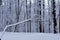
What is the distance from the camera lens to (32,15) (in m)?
2.97

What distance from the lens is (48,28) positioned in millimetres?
2820

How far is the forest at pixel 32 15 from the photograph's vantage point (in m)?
2.77

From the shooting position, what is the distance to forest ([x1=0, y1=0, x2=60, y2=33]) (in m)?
2.77
